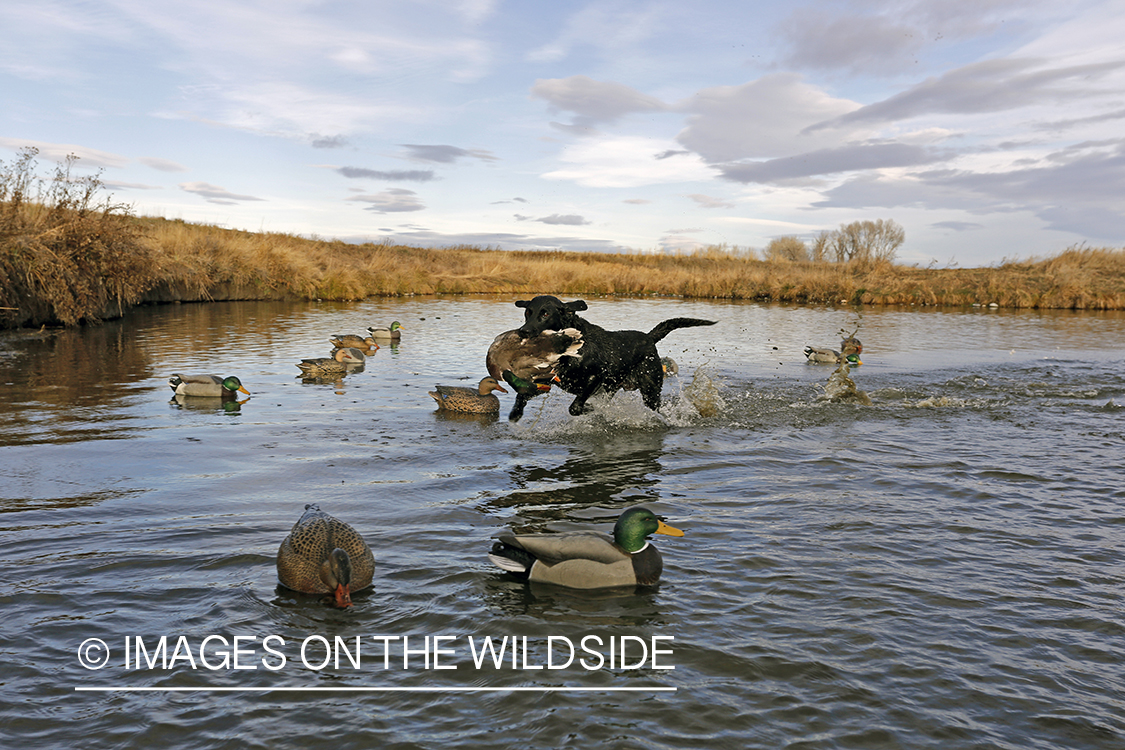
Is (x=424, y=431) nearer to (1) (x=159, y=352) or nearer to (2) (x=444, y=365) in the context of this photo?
(2) (x=444, y=365)

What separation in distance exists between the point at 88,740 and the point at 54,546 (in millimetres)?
2560

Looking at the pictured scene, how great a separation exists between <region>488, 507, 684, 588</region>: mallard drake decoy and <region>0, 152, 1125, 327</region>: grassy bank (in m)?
17.6

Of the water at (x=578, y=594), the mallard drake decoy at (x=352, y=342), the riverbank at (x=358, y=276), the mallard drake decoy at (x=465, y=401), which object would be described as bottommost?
the water at (x=578, y=594)

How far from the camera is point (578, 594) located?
15.1ft

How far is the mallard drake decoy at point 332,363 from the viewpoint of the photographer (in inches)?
504

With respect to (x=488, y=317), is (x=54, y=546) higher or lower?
lower

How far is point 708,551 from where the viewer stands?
17.6 ft

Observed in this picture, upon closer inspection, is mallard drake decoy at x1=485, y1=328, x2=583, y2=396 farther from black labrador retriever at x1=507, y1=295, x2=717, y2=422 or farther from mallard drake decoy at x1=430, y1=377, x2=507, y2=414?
mallard drake decoy at x1=430, y1=377, x2=507, y2=414

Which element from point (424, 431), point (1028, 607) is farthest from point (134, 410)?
point (1028, 607)

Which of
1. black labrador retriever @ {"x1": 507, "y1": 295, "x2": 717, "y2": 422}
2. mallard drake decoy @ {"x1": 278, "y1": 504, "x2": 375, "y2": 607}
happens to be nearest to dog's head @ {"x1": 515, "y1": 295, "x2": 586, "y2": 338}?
black labrador retriever @ {"x1": 507, "y1": 295, "x2": 717, "y2": 422}

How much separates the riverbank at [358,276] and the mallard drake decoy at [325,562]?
55.1ft

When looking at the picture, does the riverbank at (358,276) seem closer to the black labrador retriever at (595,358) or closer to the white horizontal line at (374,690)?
the black labrador retriever at (595,358)

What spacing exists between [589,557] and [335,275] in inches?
1200

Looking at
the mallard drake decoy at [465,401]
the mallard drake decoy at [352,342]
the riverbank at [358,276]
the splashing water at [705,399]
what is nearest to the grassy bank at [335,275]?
the riverbank at [358,276]
